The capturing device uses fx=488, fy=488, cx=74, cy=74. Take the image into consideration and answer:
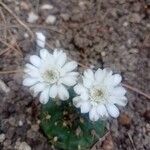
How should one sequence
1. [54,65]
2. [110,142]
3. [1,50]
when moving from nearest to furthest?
[54,65] < [110,142] < [1,50]

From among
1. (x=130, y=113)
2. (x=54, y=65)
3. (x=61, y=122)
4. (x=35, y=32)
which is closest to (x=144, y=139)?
(x=130, y=113)

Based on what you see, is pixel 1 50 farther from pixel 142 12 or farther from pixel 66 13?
pixel 142 12

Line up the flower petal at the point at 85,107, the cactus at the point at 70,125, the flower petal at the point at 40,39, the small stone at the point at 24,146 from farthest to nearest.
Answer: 1. the flower petal at the point at 40,39
2. the small stone at the point at 24,146
3. the cactus at the point at 70,125
4. the flower petal at the point at 85,107

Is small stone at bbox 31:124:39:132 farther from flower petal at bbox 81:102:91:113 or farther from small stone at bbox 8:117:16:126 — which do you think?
flower petal at bbox 81:102:91:113

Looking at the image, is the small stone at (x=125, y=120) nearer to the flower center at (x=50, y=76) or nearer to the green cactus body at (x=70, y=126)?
the green cactus body at (x=70, y=126)

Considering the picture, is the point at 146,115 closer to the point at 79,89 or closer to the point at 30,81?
the point at 79,89

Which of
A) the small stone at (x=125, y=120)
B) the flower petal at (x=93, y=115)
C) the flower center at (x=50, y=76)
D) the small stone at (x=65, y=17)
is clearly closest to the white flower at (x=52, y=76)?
the flower center at (x=50, y=76)
